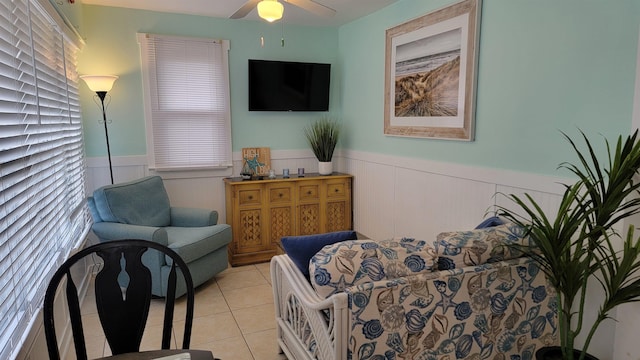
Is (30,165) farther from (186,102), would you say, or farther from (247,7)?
(186,102)

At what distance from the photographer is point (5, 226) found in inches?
61.0

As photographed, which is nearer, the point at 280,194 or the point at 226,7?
the point at 226,7

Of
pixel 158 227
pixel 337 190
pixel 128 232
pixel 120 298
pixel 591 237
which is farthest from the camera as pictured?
pixel 337 190

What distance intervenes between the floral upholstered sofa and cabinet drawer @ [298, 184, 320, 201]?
2249mm

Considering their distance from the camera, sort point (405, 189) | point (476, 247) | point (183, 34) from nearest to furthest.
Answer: point (476, 247)
point (405, 189)
point (183, 34)

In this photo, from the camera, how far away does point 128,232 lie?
10.7 feet

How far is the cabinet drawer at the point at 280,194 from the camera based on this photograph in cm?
436

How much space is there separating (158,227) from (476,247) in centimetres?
269

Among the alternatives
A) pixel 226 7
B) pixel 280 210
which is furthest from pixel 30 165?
pixel 280 210

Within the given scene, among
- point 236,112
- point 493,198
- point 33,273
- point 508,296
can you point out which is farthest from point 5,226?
point 236,112

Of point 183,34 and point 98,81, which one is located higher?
point 183,34

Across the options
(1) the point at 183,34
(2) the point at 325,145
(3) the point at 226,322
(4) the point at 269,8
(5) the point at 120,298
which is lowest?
(3) the point at 226,322

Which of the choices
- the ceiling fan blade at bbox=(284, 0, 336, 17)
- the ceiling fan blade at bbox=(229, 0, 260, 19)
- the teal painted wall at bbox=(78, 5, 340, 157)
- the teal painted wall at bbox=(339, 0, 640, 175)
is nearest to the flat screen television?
the teal painted wall at bbox=(78, 5, 340, 157)

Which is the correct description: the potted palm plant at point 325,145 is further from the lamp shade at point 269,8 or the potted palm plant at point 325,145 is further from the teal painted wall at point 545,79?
the lamp shade at point 269,8
